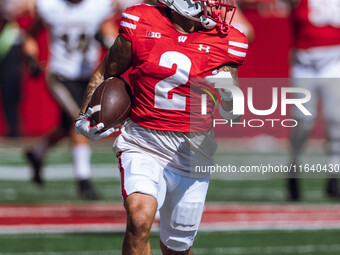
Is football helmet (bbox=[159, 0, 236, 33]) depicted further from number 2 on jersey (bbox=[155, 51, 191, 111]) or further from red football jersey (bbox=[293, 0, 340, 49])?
red football jersey (bbox=[293, 0, 340, 49])

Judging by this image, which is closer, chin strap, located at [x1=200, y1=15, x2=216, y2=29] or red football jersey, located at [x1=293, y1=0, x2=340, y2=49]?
chin strap, located at [x1=200, y1=15, x2=216, y2=29]

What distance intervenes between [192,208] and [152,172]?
1.19 feet

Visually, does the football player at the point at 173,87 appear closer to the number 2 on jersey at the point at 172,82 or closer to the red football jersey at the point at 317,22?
the number 2 on jersey at the point at 172,82

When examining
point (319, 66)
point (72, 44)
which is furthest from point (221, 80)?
point (72, 44)

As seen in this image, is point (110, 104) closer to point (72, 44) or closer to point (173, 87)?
point (173, 87)

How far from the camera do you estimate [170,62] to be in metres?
4.51

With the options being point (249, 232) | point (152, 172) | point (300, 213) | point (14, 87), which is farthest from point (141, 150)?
point (14, 87)

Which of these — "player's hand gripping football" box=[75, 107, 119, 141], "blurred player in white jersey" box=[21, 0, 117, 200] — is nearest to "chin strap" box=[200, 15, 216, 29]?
"player's hand gripping football" box=[75, 107, 119, 141]

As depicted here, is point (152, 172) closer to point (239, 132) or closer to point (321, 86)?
point (321, 86)

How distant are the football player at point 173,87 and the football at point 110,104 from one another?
41 millimetres

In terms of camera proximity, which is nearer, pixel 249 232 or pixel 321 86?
pixel 249 232

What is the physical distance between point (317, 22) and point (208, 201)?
6.06 ft

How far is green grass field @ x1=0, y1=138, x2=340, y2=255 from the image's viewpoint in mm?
5906

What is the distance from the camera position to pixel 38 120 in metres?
14.5
